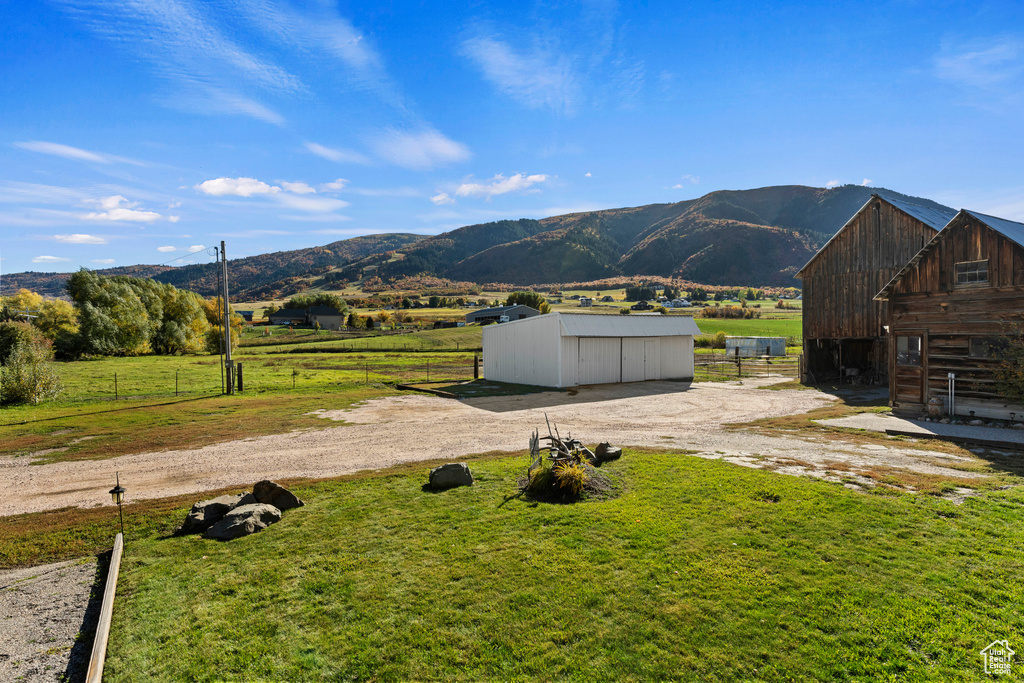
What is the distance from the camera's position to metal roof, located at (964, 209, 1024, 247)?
15273 mm

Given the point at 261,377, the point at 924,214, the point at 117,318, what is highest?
the point at 924,214

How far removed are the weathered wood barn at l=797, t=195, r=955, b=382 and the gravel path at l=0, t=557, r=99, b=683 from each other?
1160 inches

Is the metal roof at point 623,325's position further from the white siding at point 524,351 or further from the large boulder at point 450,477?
the large boulder at point 450,477

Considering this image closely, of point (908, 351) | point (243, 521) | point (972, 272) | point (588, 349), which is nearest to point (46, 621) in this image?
point (243, 521)

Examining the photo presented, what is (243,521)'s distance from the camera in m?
7.53

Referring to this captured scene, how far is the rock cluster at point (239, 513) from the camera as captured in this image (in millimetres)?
7465

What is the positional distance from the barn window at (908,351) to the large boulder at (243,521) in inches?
808

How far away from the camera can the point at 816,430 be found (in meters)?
14.5

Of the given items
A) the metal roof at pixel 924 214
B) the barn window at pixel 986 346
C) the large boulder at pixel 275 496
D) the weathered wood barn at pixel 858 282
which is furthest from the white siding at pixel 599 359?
the large boulder at pixel 275 496

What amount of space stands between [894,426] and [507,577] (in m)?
14.6

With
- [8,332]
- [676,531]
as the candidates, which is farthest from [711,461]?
[8,332]

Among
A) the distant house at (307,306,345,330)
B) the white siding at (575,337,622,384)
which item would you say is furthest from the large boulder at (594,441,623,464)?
the distant house at (307,306,345,330)

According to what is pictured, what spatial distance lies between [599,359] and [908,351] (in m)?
13.6
